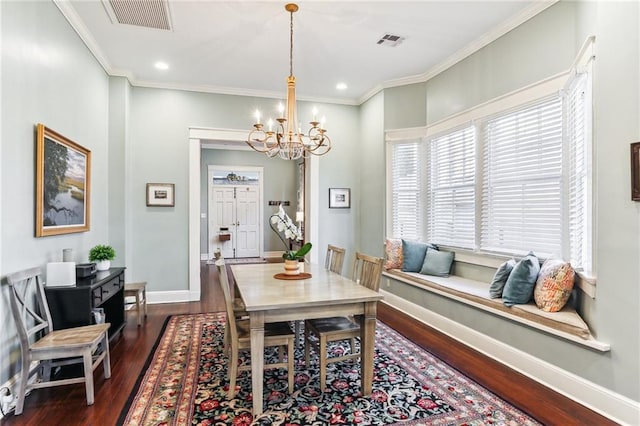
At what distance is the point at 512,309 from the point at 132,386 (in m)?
3.09

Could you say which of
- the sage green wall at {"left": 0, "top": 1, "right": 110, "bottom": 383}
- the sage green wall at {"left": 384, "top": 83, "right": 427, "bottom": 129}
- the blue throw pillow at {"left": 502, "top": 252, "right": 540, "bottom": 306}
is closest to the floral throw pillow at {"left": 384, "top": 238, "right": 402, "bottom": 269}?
the sage green wall at {"left": 384, "top": 83, "right": 427, "bottom": 129}

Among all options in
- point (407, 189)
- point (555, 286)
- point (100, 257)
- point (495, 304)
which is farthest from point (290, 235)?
point (407, 189)

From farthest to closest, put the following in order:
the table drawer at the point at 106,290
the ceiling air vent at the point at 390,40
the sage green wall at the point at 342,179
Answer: the sage green wall at the point at 342,179 → the ceiling air vent at the point at 390,40 → the table drawer at the point at 106,290

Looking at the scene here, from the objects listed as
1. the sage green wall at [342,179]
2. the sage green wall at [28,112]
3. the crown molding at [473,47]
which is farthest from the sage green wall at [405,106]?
the sage green wall at [28,112]

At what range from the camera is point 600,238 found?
7.43ft

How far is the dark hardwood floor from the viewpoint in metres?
2.17

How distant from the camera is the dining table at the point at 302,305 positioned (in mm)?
2203

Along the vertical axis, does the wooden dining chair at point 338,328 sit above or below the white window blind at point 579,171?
below

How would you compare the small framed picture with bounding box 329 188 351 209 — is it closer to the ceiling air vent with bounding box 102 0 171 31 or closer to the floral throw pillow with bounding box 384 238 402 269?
the floral throw pillow with bounding box 384 238 402 269

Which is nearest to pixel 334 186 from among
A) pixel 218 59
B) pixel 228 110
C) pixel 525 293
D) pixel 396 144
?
pixel 396 144

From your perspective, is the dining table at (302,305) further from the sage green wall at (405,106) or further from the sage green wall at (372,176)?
the sage green wall at (405,106)

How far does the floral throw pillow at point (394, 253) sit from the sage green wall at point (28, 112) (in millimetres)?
3663

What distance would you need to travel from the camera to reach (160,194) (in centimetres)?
487

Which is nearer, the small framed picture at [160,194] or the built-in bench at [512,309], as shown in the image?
the built-in bench at [512,309]
